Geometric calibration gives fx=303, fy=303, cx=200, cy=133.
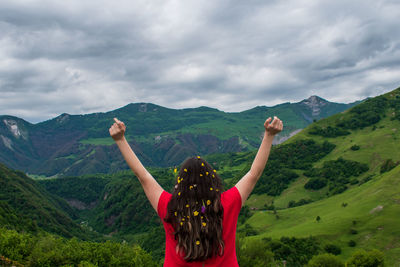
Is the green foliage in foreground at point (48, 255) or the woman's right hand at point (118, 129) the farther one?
the green foliage in foreground at point (48, 255)

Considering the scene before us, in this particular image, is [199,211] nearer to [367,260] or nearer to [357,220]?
[367,260]

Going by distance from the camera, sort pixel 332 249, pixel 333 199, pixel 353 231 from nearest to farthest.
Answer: pixel 332 249 < pixel 353 231 < pixel 333 199

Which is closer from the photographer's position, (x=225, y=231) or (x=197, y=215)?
(x=197, y=215)

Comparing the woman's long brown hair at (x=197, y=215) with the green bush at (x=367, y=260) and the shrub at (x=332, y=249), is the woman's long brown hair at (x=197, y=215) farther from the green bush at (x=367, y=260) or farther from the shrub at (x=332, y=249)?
the shrub at (x=332, y=249)

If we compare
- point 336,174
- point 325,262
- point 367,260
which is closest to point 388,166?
point 336,174

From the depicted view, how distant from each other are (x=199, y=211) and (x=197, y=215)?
0.07 m

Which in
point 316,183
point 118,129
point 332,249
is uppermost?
point 118,129

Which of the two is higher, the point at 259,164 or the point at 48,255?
the point at 259,164

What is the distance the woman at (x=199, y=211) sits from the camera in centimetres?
471

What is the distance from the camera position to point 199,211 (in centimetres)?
477

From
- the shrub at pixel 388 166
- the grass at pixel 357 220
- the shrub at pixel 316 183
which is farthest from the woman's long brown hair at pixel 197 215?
the shrub at pixel 316 183

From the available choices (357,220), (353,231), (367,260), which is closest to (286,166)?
(357,220)

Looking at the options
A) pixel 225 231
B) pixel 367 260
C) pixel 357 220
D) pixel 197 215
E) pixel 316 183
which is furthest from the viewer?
pixel 316 183

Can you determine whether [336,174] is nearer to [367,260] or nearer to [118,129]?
[367,260]
